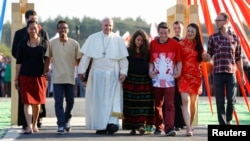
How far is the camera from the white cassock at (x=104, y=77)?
1229cm

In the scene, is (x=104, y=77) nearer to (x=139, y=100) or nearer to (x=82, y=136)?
(x=139, y=100)

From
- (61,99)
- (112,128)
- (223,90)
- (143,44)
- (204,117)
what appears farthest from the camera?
(204,117)

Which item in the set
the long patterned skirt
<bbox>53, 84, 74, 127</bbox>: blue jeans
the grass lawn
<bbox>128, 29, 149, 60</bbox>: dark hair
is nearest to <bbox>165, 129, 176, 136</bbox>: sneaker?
the long patterned skirt

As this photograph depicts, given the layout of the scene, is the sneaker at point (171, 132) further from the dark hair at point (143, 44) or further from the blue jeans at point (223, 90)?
the dark hair at point (143, 44)

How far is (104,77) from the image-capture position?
40.5 ft

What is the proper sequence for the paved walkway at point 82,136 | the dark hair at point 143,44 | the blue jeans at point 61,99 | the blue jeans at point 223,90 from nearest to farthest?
1. the paved walkway at point 82,136
2. the blue jeans at point 223,90
3. the dark hair at point 143,44
4. the blue jeans at point 61,99

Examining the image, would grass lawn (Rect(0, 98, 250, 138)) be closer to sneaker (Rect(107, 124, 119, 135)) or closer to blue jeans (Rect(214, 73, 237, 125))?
sneaker (Rect(107, 124, 119, 135))

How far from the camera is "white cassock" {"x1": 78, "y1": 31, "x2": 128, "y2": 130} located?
1229 cm

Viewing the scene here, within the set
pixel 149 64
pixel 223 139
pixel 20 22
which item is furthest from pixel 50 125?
pixel 223 139

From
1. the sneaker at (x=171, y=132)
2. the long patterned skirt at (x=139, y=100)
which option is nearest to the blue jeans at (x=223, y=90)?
the sneaker at (x=171, y=132)

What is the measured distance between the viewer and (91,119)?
12.4m

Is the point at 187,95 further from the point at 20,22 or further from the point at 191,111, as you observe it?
the point at 20,22

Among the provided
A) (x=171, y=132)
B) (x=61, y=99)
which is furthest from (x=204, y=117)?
(x=61, y=99)

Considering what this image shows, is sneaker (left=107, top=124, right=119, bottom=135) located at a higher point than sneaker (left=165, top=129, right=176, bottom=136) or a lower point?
higher
